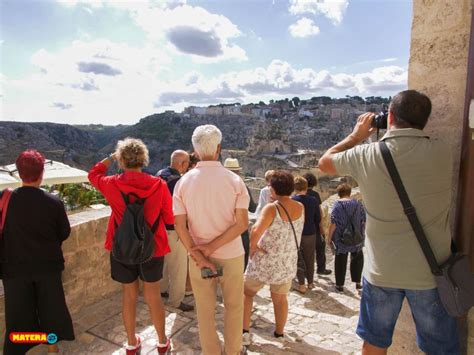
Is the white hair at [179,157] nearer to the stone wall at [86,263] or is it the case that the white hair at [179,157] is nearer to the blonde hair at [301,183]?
the stone wall at [86,263]

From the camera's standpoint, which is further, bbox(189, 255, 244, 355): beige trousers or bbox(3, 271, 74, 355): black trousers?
bbox(3, 271, 74, 355): black trousers

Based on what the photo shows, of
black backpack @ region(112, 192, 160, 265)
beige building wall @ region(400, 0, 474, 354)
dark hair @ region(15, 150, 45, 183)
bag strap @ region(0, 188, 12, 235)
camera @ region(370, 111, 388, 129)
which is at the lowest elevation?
black backpack @ region(112, 192, 160, 265)

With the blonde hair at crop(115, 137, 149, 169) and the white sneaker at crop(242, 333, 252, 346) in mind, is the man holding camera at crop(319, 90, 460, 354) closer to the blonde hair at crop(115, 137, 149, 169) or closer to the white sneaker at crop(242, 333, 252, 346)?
the white sneaker at crop(242, 333, 252, 346)

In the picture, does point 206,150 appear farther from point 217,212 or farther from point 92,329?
point 92,329

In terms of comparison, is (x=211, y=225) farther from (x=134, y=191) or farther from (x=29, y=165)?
(x=29, y=165)

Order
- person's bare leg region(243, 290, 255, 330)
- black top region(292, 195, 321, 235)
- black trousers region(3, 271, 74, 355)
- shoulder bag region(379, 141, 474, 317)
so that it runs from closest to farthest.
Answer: shoulder bag region(379, 141, 474, 317) → black trousers region(3, 271, 74, 355) → person's bare leg region(243, 290, 255, 330) → black top region(292, 195, 321, 235)

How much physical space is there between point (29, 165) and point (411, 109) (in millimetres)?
2460

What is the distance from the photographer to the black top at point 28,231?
259 cm

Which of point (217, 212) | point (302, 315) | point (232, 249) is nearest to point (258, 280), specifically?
point (232, 249)

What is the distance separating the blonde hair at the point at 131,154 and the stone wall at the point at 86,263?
1.23 m

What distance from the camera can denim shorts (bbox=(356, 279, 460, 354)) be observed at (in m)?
1.77

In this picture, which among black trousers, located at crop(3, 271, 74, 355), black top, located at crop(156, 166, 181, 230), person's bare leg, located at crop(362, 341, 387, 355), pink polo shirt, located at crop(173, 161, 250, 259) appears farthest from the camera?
black top, located at crop(156, 166, 181, 230)

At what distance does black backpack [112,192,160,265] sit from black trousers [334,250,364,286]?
323cm

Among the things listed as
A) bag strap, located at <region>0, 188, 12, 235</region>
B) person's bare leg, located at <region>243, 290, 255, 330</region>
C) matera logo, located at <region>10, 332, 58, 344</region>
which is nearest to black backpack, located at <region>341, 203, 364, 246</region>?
person's bare leg, located at <region>243, 290, 255, 330</region>
